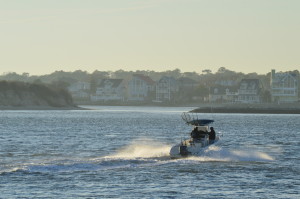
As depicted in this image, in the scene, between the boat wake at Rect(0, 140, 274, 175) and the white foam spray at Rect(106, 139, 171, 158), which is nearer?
the boat wake at Rect(0, 140, 274, 175)

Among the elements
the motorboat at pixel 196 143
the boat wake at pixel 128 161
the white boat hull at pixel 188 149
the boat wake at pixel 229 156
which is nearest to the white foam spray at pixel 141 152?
the boat wake at pixel 128 161

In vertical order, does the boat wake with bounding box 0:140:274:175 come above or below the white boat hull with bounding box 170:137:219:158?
below

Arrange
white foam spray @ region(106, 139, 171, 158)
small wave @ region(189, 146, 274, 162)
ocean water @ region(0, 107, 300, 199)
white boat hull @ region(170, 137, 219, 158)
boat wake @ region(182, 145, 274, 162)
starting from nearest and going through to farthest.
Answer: ocean water @ region(0, 107, 300, 199) < white boat hull @ region(170, 137, 219, 158) < boat wake @ region(182, 145, 274, 162) < small wave @ region(189, 146, 274, 162) < white foam spray @ region(106, 139, 171, 158)

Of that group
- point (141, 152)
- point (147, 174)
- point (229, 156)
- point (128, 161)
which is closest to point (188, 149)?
point (229, 156)

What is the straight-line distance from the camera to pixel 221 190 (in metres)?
36.3

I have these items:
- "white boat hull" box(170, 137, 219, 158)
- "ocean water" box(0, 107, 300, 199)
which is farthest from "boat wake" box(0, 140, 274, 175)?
"white boat hull" box(170, 137, 219, 158)

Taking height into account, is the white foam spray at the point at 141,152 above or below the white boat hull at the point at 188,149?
below

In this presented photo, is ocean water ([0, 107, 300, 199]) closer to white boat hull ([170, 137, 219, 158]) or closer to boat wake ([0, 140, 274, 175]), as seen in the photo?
boat wake ([0, 140, 274, 175])

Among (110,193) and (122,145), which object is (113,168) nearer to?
(110,193)

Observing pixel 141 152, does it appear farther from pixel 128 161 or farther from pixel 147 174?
pixel 147 174

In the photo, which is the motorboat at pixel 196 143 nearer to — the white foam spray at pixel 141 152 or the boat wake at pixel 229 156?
the boat wake at pixel 229 156

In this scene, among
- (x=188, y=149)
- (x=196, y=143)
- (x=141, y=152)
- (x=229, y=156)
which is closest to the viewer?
(x=188, y=149)

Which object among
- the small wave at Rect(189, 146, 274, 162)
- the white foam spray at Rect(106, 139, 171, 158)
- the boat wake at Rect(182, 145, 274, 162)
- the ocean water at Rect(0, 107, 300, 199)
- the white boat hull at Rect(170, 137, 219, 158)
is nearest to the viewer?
the ocean water at Rect(0, 107, 300, 199)

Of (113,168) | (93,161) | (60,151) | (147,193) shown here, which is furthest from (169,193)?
(60,151)
